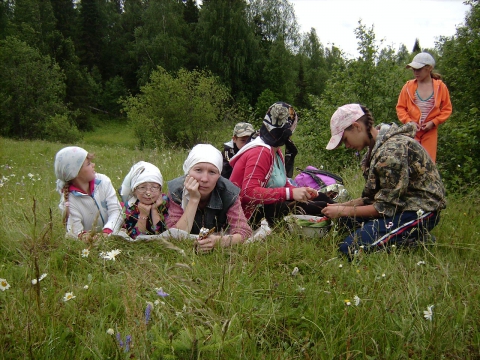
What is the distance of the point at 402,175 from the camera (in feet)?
9.49

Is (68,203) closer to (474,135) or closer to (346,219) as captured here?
(346,219)

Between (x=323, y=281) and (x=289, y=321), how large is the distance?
0.50 m

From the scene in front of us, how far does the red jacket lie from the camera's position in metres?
3.40

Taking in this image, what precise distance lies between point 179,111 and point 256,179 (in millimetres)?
18790

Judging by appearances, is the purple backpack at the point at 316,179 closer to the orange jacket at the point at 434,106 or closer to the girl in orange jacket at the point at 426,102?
the girl in orange jacket at the point at 426,102

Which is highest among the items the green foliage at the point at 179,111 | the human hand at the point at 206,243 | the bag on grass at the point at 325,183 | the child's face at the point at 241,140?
the green foliage at the point at 179,111

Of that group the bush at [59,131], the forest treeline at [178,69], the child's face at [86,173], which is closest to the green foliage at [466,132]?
the forest treeline at [178,69]

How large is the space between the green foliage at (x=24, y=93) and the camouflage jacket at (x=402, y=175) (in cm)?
3442

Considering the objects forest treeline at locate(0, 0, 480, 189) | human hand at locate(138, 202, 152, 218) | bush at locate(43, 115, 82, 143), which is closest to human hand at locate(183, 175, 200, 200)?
human hand at locate(138, 202, 152, 218)

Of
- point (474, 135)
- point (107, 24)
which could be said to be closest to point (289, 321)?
point (474, 135)

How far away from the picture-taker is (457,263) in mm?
2756

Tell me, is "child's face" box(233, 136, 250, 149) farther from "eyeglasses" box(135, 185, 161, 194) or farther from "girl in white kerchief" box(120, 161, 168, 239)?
"eyeglasses" box(135, 185, 161, 194)

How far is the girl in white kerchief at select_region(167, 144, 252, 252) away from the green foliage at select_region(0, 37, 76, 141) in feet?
110

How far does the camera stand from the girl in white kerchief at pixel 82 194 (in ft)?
10.6
